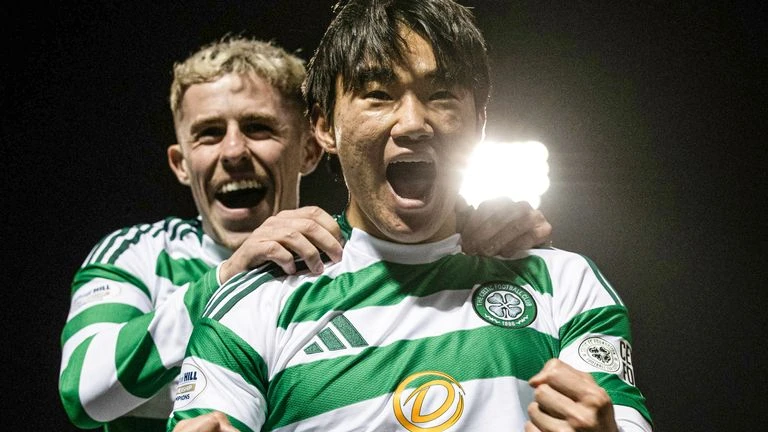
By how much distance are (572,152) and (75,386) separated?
1.99 metres

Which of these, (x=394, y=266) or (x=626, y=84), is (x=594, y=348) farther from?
(x=626, y=84)

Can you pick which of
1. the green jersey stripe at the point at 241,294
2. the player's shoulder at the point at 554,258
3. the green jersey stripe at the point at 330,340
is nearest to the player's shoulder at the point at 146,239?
the green jersey stripe at the point at 241,294

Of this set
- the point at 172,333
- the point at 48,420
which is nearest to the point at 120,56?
the point at 48,420

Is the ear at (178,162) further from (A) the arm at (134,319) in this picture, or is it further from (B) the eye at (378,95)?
(B) the eye at (378,95)

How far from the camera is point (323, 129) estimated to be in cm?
135

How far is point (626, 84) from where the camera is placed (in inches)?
112

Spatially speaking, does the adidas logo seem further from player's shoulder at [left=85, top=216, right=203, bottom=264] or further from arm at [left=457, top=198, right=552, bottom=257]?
player's shoulder at [left=85, top=216, right=203, bottom=264]

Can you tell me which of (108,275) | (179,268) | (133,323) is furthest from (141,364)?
(179,268)

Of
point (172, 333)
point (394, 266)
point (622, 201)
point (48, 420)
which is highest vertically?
point (622, 201)

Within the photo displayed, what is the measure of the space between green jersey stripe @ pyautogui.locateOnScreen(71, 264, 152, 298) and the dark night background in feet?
3.09

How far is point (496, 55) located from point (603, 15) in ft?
1.29

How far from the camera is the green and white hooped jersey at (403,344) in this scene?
1.04 meters

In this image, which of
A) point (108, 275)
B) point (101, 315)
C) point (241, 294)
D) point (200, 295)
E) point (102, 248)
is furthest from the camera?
point (102, 248)

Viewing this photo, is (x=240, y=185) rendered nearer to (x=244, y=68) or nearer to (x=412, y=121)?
(x=244, y=68)
